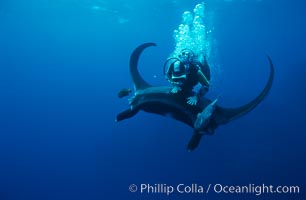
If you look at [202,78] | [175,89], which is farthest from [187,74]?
[175,89]

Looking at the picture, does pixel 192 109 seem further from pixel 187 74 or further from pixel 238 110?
pixel 238 110

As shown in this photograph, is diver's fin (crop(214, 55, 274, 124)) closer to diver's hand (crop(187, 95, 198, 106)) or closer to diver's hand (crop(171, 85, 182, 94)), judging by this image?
diver's hand (crop(187, 95, 198, 106))

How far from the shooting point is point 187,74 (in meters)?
7.24

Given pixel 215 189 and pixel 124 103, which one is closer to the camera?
pixel 215 189

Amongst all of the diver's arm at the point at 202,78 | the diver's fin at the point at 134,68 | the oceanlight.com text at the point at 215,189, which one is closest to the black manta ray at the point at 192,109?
the diver's fin at the point at 134,68

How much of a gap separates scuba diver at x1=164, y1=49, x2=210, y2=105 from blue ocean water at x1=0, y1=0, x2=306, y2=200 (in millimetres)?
14503

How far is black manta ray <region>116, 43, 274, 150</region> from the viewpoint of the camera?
7125mm

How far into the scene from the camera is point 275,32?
2275 cm

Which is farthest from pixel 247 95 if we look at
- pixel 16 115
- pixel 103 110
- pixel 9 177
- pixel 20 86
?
pixel 20 86

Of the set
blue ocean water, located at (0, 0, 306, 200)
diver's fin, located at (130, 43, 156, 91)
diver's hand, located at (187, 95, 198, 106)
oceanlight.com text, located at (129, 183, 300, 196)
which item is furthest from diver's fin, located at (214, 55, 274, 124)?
oceanlight.com text, located at (129, 183, 300, 196)

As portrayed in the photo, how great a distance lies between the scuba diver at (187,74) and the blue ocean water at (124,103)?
14503 millimetres

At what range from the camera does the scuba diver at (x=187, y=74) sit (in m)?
7.11

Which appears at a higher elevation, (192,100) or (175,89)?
(175,89)

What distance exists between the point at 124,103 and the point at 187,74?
24456 mm
